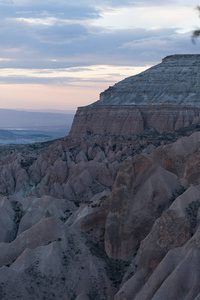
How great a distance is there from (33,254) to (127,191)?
20.3 ft

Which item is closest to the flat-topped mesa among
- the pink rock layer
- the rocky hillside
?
the pink rock layer

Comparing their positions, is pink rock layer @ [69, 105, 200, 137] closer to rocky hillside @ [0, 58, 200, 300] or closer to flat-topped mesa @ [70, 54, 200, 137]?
flat-topped mesa @ [70, 54, 200, 137]

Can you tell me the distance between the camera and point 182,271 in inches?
875

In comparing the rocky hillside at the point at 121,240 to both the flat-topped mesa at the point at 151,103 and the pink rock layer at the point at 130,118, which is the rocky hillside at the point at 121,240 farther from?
the pink rock layer at the point at 130,118

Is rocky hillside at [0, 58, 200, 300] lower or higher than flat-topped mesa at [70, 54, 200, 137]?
lower

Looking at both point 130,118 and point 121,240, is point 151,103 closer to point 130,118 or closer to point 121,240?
point 130,118

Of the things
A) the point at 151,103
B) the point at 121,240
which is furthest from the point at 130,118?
the point at 121,240

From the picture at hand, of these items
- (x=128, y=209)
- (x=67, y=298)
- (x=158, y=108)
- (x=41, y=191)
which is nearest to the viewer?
(x=67, y=298)

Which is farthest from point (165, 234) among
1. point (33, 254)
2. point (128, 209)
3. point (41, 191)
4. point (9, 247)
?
point (41, 191)

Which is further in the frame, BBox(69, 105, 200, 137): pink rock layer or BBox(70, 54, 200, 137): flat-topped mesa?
BBox(70, 54, 200, 137): flat-topped mesa

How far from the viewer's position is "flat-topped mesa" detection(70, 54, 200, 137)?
341 ft

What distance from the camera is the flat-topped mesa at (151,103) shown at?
10406 centimetres

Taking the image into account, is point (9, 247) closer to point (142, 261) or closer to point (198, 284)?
point (142, 261)

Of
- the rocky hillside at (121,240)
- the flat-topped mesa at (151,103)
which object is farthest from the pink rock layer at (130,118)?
the rocky hillside at (121,240)
